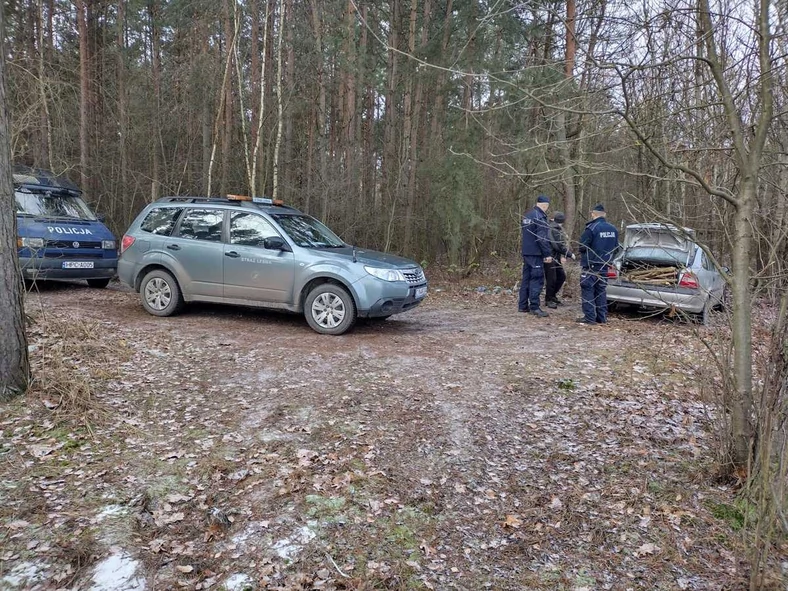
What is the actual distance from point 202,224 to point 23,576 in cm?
622

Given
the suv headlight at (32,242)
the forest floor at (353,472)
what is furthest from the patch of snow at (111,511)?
the suv headlight at (32,242)

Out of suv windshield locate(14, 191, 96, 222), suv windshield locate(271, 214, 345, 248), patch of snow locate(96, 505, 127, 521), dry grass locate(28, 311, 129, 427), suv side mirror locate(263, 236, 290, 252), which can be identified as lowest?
patch of snow locate(96, 505, 127, 521)

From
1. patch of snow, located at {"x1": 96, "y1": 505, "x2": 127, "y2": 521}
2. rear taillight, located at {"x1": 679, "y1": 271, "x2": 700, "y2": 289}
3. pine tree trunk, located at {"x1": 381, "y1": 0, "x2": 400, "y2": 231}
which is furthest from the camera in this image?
pine tree trunk, located at {"x1": 381, "y1": 0, "x2": 400, "y2": 231}

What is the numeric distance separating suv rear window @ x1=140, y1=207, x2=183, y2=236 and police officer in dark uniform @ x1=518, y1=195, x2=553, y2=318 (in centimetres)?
590

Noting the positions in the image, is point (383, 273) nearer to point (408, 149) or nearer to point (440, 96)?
point (408, 149)

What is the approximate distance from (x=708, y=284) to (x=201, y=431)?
8.76m

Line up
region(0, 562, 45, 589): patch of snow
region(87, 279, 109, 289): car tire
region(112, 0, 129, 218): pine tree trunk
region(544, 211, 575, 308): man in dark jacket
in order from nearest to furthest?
region(0, 562, 45, 589): patch of snow, region(544, 211, 575, 308): man in dark jacket, region(87, 279, 109, 289): car tire, region(112, 0, 129, 218): pine tree trunk

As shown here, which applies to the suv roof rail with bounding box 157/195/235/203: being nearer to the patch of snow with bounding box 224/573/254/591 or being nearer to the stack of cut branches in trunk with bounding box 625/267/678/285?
the stack of cut branches in trunk with bounding box 625/267/678/285

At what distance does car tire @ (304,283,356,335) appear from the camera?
772 centimetres

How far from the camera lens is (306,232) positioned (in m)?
8.48

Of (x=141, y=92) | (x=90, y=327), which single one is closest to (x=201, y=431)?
(x=90, y=327)

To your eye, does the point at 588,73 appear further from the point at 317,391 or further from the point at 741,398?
the point at 317,391

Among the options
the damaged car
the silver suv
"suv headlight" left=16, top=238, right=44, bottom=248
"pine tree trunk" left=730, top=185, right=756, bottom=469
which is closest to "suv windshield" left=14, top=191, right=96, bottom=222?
"suv headlight" left=16, top=238, right=44, bottom=248

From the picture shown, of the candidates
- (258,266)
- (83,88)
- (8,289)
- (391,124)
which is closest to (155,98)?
(83,88)
